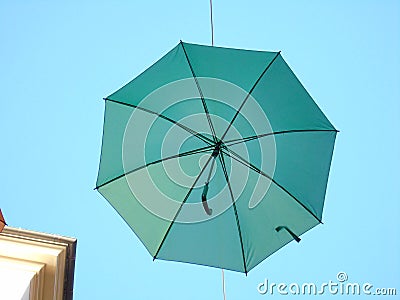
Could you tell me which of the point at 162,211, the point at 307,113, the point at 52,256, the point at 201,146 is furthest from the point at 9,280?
the point at 307,113

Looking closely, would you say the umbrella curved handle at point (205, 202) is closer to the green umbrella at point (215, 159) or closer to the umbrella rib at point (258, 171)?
the green umbrella at point (215, 159)

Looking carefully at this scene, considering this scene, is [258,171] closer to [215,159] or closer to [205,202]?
[215,159]

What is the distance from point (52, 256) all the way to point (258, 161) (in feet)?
9.69

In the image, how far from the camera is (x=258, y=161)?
6.45m

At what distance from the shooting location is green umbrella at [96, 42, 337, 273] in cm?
635

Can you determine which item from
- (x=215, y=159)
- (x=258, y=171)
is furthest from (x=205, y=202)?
(x=258, y=171)

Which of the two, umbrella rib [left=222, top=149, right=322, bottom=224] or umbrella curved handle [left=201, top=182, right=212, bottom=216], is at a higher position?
umbrella rib [left=222, top=149, right=322, bottom=224]

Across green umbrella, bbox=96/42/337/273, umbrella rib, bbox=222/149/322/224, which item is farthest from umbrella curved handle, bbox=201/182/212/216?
umbrella rib, bbox=222/149/322/224

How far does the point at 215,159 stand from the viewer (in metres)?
6.46

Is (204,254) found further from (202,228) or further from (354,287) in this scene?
(354,287)

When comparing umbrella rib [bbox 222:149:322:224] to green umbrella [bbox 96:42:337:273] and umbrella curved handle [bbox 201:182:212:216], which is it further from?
umbrella curved handle [bbox 201:182:212:216]

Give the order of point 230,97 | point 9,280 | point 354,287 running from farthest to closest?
1. point 354,287
2. point 9,280
3. point 230,97

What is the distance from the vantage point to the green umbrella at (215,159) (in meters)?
6.35

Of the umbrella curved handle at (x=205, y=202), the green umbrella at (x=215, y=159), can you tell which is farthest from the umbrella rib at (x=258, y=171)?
the umbrella curved handle at (x=205, y=202)
